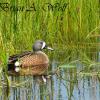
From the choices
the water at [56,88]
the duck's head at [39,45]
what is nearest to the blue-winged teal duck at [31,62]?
the duck's head at [39,45]

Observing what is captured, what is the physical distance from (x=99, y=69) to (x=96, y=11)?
2881mm

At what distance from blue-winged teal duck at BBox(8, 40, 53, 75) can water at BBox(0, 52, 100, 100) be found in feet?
3.15

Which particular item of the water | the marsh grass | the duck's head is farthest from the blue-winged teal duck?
the water

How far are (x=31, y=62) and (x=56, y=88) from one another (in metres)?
3.39

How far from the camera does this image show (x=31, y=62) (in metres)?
10.2

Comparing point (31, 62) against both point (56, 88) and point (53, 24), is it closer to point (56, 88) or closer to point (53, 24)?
point (53, 24)

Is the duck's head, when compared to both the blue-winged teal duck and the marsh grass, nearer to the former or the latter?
the blue-winged teal duck

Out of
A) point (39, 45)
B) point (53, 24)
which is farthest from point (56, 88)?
point (53, 24)

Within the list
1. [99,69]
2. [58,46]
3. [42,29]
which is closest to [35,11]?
[42,29]

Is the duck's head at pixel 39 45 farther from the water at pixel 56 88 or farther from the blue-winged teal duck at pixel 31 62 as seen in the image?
the water at pixel 56 88

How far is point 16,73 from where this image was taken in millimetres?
8641

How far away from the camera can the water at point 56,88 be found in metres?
6.28

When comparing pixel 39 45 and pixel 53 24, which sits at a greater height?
pixel 53 24

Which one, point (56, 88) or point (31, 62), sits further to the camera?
point (31, 62)
